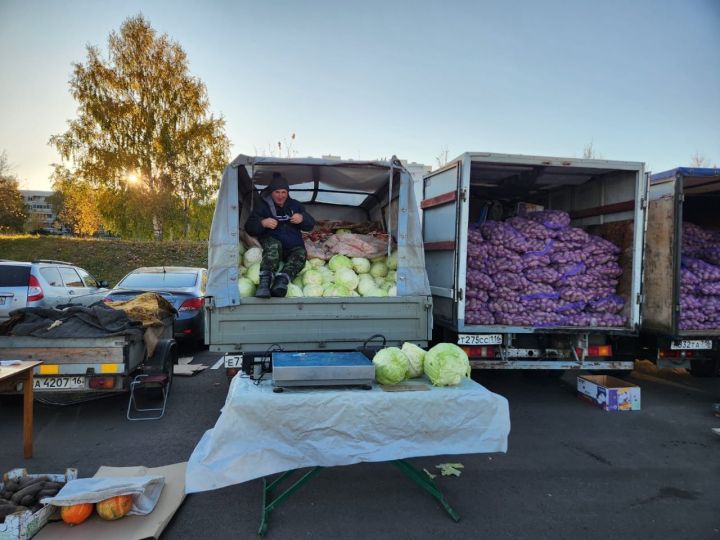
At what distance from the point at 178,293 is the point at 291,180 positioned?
3744mm

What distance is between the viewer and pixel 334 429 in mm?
2986

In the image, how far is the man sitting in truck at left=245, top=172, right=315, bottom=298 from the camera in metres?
5.33

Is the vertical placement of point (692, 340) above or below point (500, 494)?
above

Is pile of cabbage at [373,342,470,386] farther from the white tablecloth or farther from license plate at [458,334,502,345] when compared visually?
license plate at [458,334,502,345]

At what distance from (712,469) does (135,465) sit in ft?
17.6

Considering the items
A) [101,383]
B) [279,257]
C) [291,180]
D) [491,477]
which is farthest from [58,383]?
[491,477]

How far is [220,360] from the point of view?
879 centimetres

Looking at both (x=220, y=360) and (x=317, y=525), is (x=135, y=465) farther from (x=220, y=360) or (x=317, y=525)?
(x=220, y=360)

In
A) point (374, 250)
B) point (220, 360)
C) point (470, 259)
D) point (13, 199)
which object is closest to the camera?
point (374, 250)

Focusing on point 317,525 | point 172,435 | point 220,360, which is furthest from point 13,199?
point 317,525

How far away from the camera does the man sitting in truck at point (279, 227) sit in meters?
5.33

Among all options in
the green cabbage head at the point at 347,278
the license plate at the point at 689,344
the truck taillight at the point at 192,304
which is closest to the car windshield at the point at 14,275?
the truck taillight at the point at 192,304

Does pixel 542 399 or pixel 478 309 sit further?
pixel 542 399

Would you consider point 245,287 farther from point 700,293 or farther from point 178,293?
point 700,293
